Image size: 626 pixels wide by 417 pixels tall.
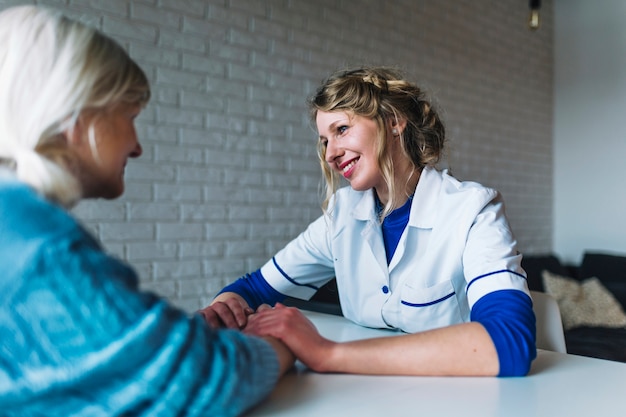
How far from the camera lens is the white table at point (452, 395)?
0.82 meters

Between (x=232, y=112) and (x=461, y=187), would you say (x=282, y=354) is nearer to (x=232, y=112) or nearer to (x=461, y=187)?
(x=461, y=187)

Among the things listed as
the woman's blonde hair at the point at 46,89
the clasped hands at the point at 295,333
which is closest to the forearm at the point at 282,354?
the clasped hands at the point at 295,333

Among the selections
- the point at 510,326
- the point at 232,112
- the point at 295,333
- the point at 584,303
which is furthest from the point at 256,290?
the point at 584,303

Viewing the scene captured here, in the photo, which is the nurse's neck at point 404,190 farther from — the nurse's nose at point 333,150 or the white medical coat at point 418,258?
the nurse's nose at point 333,150

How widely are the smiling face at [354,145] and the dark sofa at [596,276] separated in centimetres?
206

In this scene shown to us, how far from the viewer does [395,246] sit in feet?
5.30

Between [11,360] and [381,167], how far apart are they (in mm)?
1135

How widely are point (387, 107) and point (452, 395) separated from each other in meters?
0.91

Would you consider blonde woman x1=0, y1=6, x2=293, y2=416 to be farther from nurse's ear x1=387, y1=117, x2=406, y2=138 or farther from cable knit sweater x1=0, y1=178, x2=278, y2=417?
nurse's ear x1=387, y1=117, x2=406, y2=138

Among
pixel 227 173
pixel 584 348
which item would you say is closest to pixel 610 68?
pixel 584 348

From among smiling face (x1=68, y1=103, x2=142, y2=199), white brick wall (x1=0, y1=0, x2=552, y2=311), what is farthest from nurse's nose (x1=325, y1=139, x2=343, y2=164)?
white brick wall (x1=0, y1=0, x2=552, y2=311)

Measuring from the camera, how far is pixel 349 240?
5.49 ft

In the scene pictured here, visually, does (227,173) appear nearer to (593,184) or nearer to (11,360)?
(11,360)

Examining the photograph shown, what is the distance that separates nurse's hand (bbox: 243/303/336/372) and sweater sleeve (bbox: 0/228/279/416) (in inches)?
11.0
